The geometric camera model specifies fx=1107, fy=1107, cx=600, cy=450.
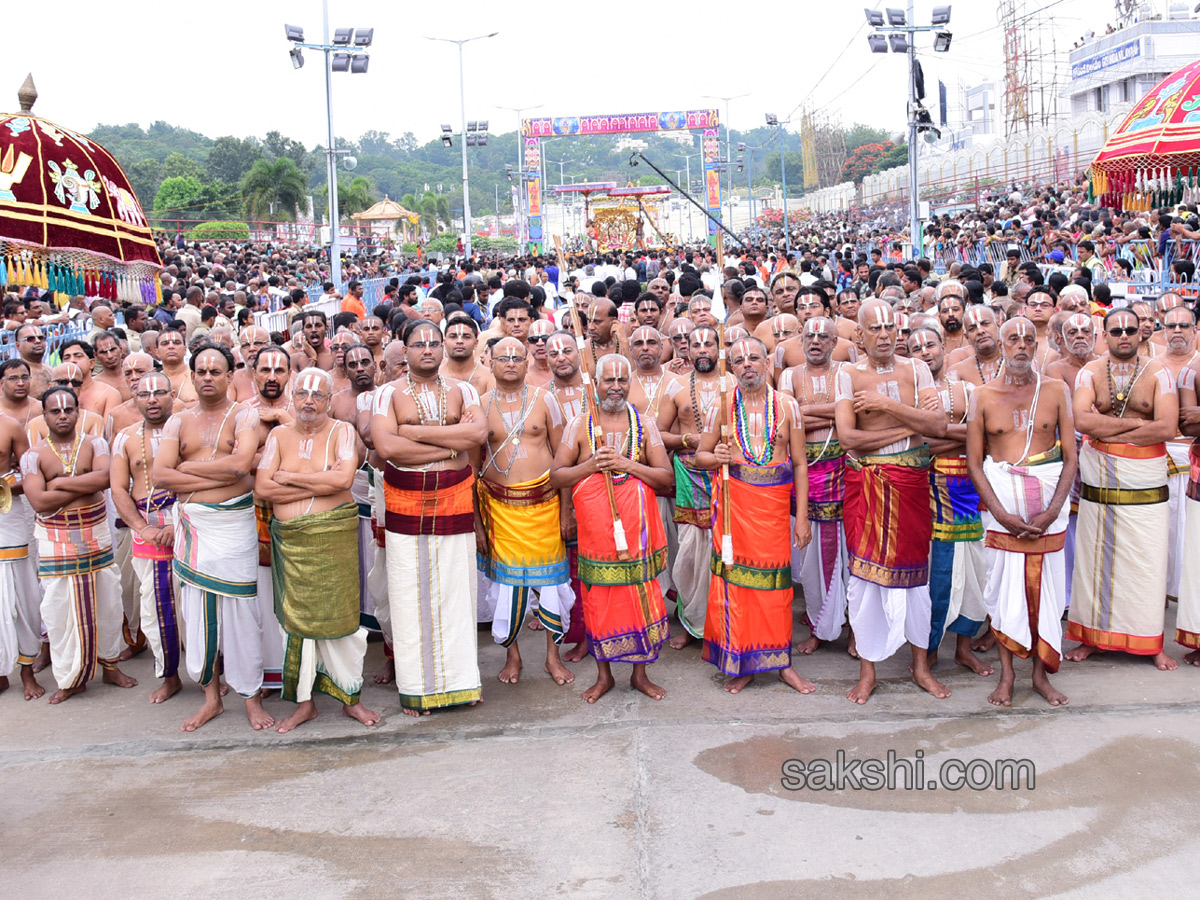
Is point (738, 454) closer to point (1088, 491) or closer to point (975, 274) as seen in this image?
point (1088, 491)

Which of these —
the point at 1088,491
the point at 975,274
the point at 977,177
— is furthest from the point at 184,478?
the point at 977,177

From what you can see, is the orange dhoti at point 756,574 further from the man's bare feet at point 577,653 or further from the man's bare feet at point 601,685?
the man's bare feet at point 577,653

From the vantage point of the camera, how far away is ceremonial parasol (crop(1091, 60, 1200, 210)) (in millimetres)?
6277

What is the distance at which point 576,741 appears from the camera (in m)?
5.14

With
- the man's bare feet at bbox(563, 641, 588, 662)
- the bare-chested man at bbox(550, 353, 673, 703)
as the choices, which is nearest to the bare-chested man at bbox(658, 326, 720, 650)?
the man's bare feet at bbox(563, 641, 588, 662)

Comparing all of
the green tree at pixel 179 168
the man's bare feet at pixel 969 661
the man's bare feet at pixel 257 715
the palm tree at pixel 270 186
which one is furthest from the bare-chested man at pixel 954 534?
the green tree at pixel 179 168

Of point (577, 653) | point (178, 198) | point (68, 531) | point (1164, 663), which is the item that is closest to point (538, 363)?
point (577, 653)

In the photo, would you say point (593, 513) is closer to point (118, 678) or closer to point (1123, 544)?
point (1123, 544)

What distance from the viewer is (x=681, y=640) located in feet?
21.2

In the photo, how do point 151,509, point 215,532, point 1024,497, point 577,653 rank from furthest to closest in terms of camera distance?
1. point 577,653
2. point 151,509
3. point 215,532
4. point 1024,497

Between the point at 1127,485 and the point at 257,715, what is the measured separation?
4540 millimetres

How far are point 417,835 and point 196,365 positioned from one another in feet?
8.53

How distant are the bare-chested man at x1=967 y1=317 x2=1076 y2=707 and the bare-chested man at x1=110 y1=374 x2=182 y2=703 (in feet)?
13.4

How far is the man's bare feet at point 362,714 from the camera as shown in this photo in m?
5.47
